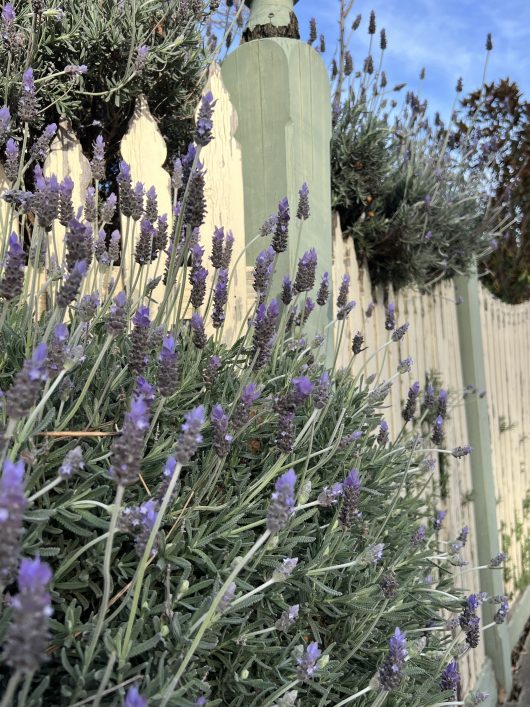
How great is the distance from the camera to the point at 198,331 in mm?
1339

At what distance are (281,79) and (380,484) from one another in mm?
1312

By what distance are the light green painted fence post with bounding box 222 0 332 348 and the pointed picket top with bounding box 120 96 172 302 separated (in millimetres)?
306

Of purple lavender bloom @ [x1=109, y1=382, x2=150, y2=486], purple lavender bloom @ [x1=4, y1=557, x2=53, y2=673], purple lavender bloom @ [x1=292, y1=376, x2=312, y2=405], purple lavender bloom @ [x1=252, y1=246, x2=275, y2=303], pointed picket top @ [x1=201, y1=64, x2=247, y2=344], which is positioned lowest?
purple lavender bloom @ [x1=4, y1=557, x2=53, y2=673]

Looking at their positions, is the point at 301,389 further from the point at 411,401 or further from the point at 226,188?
the point at 226,188

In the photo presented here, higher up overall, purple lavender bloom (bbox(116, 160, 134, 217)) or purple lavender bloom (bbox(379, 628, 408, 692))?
purple lavender bloom (bbox(116, 160, 134, 217))

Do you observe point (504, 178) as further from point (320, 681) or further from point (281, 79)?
point (320, 681)

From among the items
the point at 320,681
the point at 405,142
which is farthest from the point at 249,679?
the point at 405,142

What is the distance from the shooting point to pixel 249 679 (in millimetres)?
1024

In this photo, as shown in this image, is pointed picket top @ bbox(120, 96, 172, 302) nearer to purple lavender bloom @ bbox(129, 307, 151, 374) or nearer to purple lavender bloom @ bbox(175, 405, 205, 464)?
purple lavender bloom @ bbox(129, 307, 151, 374)

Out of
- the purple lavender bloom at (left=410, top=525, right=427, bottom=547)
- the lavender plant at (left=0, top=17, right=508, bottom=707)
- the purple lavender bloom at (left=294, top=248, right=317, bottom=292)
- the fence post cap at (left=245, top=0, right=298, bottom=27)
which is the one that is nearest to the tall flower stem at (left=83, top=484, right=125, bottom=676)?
the lavender plant at (left=0, top=17, right=508, bottom=707)

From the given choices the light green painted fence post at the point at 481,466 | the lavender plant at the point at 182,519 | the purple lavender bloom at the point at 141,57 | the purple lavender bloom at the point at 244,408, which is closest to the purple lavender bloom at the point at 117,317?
the lavender plant at the point at 182,519

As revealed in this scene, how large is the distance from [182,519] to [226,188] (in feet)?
4.14

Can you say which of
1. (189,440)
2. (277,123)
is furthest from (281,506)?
(277,123)

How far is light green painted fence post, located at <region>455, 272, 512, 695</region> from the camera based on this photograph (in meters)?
3.88
